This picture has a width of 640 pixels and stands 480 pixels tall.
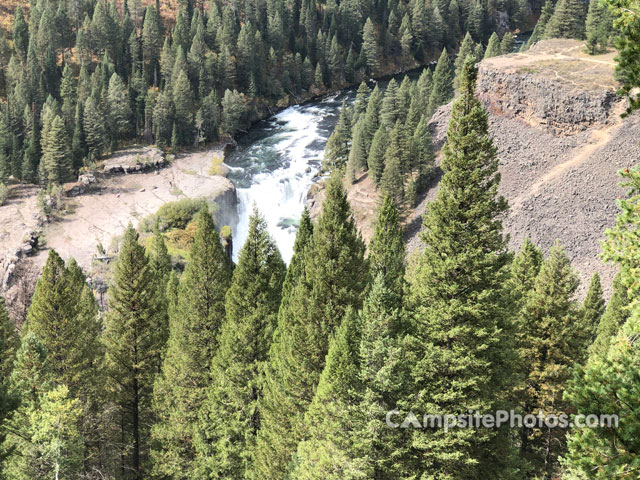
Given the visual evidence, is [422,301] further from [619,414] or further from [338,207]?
[619,414]

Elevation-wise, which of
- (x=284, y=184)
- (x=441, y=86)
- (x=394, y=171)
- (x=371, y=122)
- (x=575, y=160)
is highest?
(x=441, y=86)

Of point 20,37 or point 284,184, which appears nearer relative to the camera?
point 284,184

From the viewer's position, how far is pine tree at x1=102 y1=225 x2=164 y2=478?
38.3m

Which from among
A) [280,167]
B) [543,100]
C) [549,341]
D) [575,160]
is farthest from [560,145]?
[549,341]

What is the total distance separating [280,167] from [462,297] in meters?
86.0

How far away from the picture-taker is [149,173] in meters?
106

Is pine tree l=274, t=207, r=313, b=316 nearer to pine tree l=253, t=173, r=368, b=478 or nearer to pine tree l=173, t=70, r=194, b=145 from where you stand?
pine tree l=253, t=173, r=368, b=478

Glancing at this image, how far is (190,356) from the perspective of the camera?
114ft

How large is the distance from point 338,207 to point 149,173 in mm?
87568

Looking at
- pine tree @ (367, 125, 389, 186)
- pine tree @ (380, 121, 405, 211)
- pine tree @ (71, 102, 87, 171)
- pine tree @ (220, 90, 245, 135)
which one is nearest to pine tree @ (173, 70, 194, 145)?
pine tree @ (220, 90, 245, 135)

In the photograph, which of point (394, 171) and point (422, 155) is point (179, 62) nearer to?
point (422, 155)

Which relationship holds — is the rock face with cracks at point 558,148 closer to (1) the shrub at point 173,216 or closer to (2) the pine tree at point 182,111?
(1) the shrub at point 173,216

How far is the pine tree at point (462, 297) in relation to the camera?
70.5 ft

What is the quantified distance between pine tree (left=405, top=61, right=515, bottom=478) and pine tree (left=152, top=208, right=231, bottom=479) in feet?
55.1
